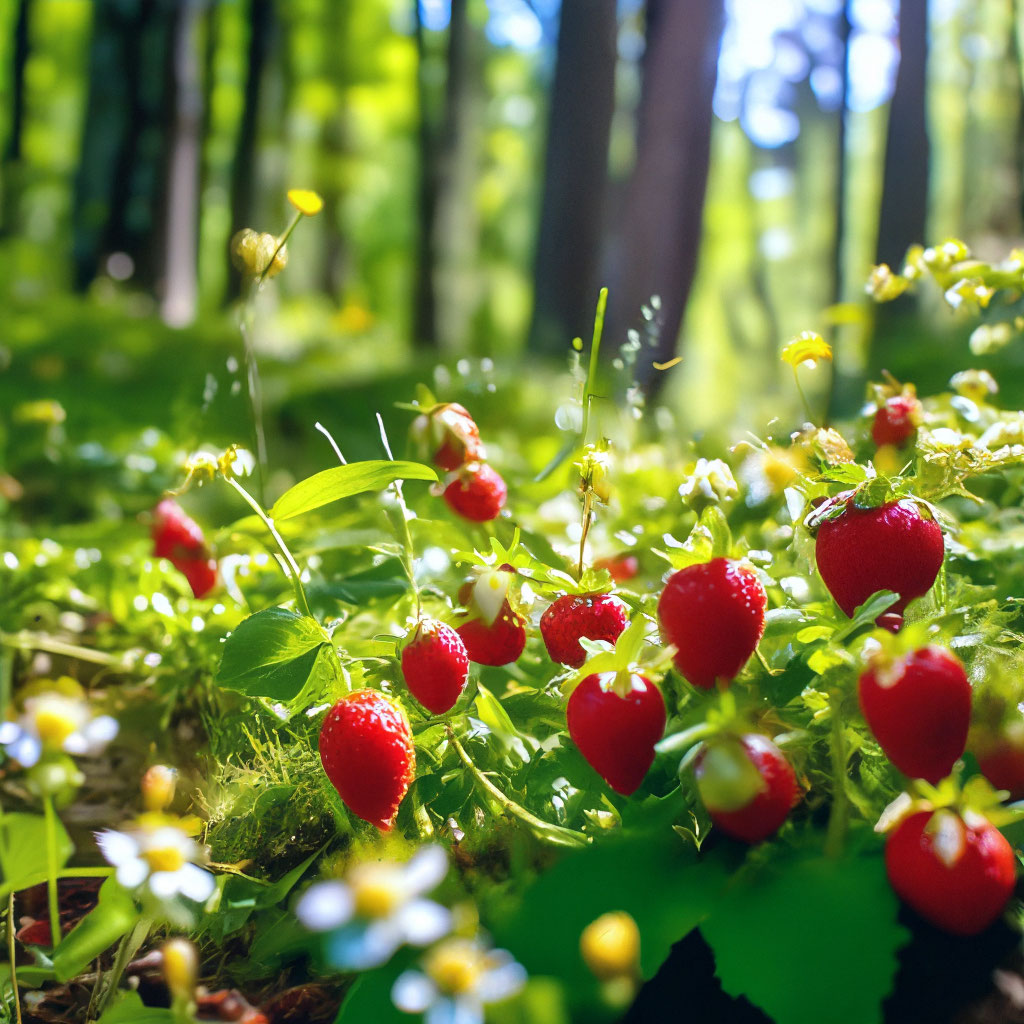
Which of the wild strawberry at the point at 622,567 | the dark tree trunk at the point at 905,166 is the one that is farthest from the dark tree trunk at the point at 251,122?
the wild strawberry at the point at 622,567

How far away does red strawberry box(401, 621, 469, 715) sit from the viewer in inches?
33.1

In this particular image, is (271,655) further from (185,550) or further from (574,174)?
(574,174)

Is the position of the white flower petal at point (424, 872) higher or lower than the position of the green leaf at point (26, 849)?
higher

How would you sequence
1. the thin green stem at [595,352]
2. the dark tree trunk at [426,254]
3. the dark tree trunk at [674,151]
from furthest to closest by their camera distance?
the dark tree trunk at [426,254]
the dark tree trunk at [674,151]
the thin green stem at [595,352]

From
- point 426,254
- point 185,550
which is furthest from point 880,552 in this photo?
point 426,254

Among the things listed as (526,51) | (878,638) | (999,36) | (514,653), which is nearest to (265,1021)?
(514,653)

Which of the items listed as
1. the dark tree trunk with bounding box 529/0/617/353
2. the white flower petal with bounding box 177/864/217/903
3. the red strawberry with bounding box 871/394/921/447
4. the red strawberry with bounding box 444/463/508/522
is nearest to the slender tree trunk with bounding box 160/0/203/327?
the dark tree trunk with bounding box 529/0/617/353

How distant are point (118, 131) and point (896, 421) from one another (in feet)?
29.0

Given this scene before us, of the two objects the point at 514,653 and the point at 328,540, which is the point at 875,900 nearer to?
the point at 514,653

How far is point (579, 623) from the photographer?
0.91 m

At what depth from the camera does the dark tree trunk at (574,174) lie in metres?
4.81

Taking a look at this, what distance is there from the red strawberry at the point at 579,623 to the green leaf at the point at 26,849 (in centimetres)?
45

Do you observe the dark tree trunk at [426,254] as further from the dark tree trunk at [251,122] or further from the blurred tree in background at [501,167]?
the dark tree trunk at [251,122]

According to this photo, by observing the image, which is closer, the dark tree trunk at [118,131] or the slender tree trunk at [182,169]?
the slender tree trunk at [182,169]
